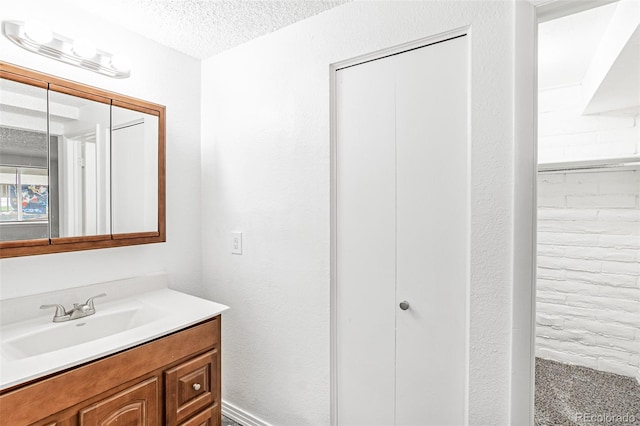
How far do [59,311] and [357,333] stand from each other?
1.29 m

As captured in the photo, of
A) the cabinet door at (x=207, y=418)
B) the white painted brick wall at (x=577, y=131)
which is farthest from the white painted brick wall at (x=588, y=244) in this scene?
the cabinet door at (x=207, y=418)

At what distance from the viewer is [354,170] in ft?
4.91

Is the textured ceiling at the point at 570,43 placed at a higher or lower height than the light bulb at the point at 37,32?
higher

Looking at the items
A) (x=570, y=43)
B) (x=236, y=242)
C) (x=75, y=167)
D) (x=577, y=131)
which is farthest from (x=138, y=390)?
(x=577, y=131)

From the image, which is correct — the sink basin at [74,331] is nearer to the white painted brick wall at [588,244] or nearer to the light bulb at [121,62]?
the light bulb at [121,62]

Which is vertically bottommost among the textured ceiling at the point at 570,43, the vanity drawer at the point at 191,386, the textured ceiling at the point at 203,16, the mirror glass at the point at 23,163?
the vanity drawer at the point at 191,386

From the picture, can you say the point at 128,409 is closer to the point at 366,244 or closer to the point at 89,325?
the point at 89,325

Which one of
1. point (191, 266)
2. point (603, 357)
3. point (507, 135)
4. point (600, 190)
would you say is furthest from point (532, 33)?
point (603, 357)

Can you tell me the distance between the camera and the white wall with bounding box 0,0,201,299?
135 centimetres

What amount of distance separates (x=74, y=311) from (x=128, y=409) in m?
0.51

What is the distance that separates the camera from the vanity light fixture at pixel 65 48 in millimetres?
1273

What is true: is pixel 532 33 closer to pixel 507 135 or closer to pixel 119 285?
pixel 507 135

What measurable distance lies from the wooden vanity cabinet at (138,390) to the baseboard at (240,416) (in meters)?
0.35

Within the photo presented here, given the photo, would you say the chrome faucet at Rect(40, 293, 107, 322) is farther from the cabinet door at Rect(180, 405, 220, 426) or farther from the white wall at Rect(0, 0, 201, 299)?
the cabinet door at Rect(180, 405, 220, 426)
